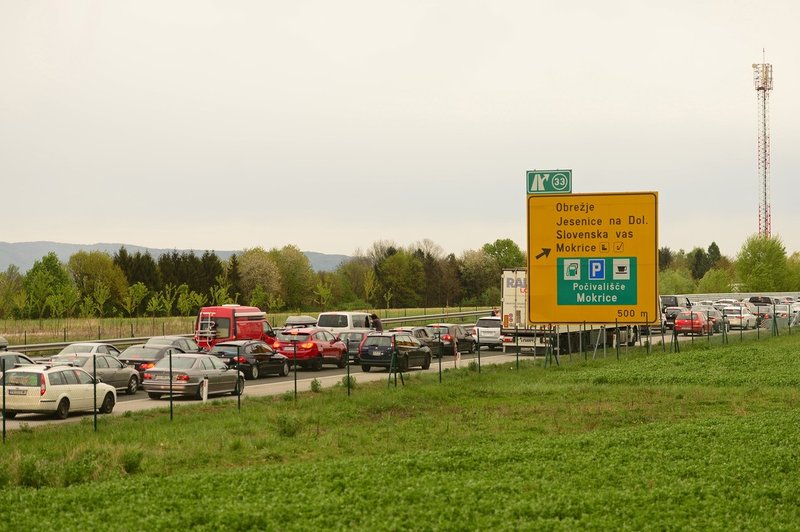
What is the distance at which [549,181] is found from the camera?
38.5m

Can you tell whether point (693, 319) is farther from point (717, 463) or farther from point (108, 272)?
point (108, 272)

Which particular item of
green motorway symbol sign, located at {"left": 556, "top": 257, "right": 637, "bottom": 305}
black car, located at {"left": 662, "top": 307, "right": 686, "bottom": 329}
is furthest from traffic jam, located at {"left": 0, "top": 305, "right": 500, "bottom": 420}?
black car, located at {"left": 662, "top": 307, "right": 686, "bottom": 329}

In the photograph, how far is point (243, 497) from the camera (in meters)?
13.7

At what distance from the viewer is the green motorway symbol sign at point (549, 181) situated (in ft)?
126

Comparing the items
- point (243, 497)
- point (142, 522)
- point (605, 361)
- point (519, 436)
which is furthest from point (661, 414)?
point (605, 361)

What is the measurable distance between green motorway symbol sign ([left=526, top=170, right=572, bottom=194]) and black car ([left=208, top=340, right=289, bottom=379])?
35.6 ft

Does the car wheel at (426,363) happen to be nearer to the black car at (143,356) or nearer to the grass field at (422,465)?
the black car at (143,356)

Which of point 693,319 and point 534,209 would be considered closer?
point 534,209

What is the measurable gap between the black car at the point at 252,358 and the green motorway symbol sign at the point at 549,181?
10837 mm

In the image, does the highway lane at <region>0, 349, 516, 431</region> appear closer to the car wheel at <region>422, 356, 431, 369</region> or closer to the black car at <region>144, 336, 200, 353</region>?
the car wheel at <region>422, 356, 431, 369</region>

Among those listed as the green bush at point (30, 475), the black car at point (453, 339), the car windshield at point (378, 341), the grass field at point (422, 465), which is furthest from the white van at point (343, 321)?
the green bush at point (30, 475)

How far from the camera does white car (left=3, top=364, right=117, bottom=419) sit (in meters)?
25.4

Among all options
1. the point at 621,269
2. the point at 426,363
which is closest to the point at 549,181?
the point at 621,269

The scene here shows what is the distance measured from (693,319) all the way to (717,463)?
49493 millimetres
